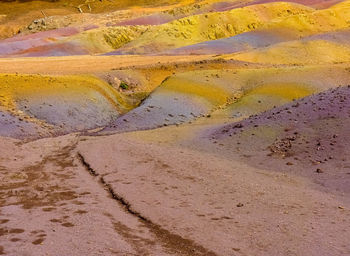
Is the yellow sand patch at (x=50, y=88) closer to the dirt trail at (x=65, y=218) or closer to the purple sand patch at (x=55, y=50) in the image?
the dirt trail at (x=65, y=218)

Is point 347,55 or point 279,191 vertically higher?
point 279,191

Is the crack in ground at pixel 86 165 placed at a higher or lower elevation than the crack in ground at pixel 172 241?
lower

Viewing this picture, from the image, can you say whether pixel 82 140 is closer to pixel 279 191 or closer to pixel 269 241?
pixel 279 191

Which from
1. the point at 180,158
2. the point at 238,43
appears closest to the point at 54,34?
the point at 238,43

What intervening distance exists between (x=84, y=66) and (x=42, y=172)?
20208mm

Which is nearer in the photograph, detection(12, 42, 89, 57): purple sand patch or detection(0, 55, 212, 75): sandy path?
detection(0, 55, 212, 75): sandy path

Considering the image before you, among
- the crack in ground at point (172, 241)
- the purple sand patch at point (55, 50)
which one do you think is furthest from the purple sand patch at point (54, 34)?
the crack in ground at point (172, 241)

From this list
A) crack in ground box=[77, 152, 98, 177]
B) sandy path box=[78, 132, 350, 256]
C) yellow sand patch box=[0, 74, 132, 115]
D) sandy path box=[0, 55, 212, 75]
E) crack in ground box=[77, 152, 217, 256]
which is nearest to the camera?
crack in ground box=[77, 152, 217, 256]

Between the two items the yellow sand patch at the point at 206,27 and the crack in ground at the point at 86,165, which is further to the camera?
the yellow sand patch at the point at 206,27

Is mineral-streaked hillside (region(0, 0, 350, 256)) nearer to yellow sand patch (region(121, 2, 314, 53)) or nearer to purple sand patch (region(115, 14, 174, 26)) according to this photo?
yellow sand patch (region(121, 2, 314, 53))

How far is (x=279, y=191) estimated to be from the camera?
1052 cm

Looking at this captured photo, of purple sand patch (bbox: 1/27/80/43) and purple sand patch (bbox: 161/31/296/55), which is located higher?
purple sand patch (bbox: 1/27/80/43)

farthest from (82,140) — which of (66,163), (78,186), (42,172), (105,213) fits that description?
(105,213)

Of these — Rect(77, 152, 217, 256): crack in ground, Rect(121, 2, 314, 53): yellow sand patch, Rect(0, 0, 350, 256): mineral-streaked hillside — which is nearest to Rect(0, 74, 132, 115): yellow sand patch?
Rect(0, 0, 350, 256): mineral-streaked hillside
